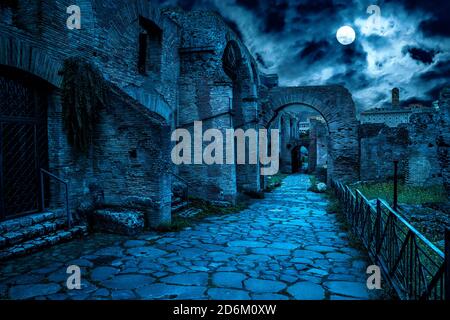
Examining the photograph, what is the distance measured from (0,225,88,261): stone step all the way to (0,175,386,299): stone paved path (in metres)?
0.15

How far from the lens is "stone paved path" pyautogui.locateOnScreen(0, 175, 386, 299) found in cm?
359

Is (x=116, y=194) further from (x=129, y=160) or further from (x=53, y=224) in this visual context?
(x=53, y=224)

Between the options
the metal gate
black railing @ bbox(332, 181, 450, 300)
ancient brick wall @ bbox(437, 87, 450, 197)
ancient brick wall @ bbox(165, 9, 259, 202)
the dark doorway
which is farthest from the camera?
the dark doorway

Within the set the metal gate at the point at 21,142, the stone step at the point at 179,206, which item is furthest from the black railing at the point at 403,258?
the metal gate at the point at 21,142

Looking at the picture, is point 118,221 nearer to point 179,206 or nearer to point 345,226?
point 179,206

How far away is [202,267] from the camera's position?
14.6 feet

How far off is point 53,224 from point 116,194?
1.43 metres

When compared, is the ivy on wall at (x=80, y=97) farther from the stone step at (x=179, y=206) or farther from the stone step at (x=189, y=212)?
the stone step at (x=189, y=212)

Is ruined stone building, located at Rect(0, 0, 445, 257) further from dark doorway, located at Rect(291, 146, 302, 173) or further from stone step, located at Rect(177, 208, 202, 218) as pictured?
dark doorway, located at Rect(291, 146, 302, 173)

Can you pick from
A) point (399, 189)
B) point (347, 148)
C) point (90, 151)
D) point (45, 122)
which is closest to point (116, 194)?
point (90, 151)

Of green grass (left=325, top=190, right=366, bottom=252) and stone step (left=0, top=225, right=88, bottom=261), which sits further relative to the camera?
green grass (left=325, top=190, right=366, bottom=252)

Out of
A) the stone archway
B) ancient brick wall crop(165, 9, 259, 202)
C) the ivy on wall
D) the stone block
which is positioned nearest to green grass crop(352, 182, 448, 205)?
the stone archway

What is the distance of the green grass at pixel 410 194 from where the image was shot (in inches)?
377

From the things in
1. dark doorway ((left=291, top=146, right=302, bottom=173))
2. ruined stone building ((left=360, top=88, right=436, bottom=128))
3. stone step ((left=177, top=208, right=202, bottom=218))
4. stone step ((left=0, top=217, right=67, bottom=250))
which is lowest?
stone step ((left=177, top=208, right=202, bottom=218))
